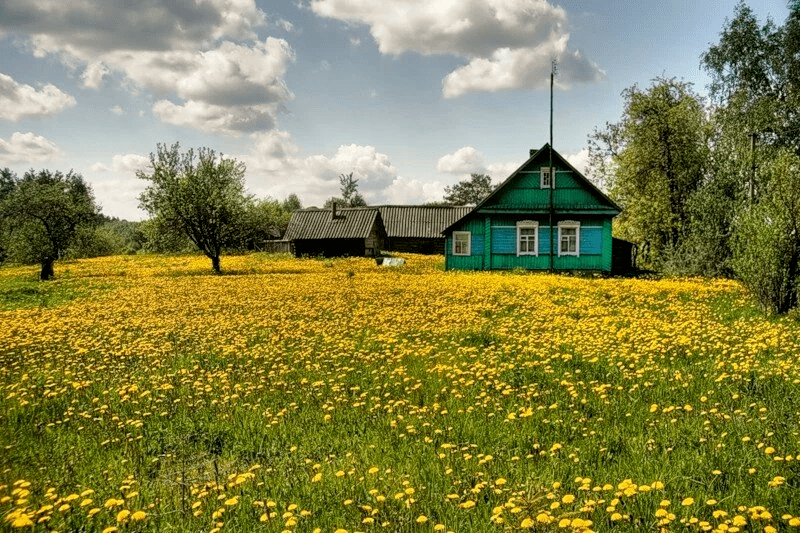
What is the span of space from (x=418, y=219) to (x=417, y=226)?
3.63ft

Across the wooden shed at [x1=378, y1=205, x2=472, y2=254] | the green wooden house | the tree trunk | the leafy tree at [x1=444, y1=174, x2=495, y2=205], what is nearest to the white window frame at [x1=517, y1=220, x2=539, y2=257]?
the green wooden house

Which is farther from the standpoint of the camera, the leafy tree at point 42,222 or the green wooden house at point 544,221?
the green wooden house at point 544,221

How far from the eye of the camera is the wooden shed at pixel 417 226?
194ft

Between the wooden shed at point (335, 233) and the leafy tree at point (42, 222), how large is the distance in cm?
2059

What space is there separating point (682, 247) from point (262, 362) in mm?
26524

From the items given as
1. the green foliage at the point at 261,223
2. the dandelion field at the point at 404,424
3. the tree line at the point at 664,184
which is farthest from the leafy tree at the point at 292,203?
the dandelion field at the point at 404,424

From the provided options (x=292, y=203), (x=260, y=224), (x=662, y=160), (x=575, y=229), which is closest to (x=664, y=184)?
(x=662, y=160)

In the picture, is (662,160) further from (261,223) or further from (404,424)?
(261,223)

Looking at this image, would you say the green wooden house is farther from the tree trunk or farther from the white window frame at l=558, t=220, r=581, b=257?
the tree trunk

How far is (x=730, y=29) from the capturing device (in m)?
36.1

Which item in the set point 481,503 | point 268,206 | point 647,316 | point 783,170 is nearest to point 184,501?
point 481,503

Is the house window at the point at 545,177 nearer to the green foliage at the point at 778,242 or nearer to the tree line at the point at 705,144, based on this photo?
the tree line at the point at 705,144

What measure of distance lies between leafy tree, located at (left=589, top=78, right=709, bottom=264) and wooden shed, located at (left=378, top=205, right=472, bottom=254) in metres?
22.1

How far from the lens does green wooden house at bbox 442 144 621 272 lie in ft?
104
